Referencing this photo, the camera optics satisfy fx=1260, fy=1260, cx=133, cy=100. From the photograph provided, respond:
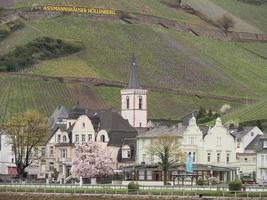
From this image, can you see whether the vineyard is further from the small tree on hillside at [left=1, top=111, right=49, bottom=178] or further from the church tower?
the small tree on hillside at [left=1, top=111, right=49, bottom=178]

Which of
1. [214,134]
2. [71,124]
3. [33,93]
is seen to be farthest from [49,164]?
[33,93]

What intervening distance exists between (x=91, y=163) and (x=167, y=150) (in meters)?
8.71

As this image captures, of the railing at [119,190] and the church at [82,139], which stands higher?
the church at [82,139]

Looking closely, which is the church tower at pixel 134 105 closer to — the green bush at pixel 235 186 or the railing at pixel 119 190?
the railing at pixel 119 190

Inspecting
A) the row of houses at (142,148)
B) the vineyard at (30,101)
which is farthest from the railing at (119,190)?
the vineyard at (30,101)

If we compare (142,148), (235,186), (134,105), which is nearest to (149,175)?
(142,148)

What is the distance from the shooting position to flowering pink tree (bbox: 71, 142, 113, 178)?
118 meters

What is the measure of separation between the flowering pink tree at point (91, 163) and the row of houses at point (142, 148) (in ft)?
5.62

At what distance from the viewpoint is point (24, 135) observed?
415ft

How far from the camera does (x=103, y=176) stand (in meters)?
119

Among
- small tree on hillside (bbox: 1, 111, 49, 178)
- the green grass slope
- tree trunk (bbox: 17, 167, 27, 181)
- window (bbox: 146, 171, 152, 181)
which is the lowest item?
window (bbox: 146, 171, 152, 181)

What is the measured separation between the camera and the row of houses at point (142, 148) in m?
114

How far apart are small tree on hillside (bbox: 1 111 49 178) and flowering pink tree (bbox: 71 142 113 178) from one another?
7.99 meters

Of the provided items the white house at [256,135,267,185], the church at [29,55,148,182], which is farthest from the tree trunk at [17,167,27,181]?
the white house at [256,135,267,185]
